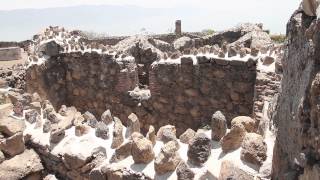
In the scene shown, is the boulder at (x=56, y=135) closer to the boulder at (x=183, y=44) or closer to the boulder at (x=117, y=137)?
the boulder at (x=117, y=137)

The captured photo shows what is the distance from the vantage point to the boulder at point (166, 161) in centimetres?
440

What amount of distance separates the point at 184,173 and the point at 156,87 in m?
6.25

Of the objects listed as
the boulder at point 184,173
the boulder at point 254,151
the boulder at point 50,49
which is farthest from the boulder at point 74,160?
the boulder at point 50,49

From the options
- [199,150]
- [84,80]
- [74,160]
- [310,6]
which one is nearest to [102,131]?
[74,160]

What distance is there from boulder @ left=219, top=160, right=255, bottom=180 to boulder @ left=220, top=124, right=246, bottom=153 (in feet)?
1.43

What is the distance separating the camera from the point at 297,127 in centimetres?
303

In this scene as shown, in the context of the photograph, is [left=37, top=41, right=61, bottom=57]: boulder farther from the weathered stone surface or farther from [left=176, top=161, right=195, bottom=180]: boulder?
[left=176, top=161, right=195, bottom=180]: boulder

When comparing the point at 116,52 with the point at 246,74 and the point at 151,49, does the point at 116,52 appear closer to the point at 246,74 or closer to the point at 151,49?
the point at 151,49

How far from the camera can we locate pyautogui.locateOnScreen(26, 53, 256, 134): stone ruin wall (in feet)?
30.3

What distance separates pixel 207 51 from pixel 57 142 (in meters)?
4.94

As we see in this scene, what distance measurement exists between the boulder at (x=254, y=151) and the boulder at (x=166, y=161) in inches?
27.2

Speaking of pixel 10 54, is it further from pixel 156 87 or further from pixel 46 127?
pixel 46 127

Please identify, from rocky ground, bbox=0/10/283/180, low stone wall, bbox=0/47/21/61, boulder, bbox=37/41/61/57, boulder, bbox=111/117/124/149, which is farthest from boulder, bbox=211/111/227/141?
low stone wall, bbox=0/47/21/61

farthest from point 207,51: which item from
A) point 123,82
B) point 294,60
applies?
point 294,60
